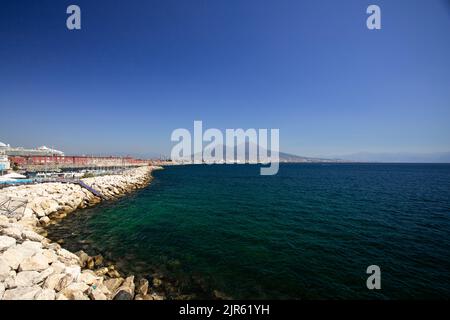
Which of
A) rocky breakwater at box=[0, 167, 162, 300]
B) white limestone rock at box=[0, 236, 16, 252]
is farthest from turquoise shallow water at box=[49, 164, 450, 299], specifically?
white limestone rock at box=[0, 236, 16, 252]

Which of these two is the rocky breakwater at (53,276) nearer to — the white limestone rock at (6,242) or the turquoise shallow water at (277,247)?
the white limestone rock at (6,242)

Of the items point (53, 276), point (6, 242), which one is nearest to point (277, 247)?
point (53, 276)

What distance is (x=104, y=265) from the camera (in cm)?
1000

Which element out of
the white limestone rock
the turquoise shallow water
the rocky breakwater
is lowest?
the turquoise shallow water

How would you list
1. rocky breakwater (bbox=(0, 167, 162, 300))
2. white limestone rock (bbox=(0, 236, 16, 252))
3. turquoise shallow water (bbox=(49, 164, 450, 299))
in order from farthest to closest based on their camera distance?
turquoise shallow water (bbox=(49, 164, 450, 299)) → white limestone rock (bbox=(0, 236, 16, 252)) → rocky breakwater (bbox=(0, 167, 162, 300))

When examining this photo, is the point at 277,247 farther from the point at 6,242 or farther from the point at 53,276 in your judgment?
the point at 6,242

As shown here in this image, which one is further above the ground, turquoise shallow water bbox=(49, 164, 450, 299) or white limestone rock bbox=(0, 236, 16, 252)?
white limestone rock bbox=(0, 236, 16, 252)

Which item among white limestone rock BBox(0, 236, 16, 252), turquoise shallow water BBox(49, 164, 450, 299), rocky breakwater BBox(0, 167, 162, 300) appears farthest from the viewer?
turquoise shallow water BBox(49, 164, 450, 299)

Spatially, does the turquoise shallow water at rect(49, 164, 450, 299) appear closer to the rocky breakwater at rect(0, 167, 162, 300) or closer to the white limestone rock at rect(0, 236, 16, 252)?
the rocky breakwater at rect(0, 167, 162, 300)

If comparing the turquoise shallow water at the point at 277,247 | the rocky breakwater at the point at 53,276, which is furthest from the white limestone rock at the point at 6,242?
the turquoise shallow water at the point at 277,247
